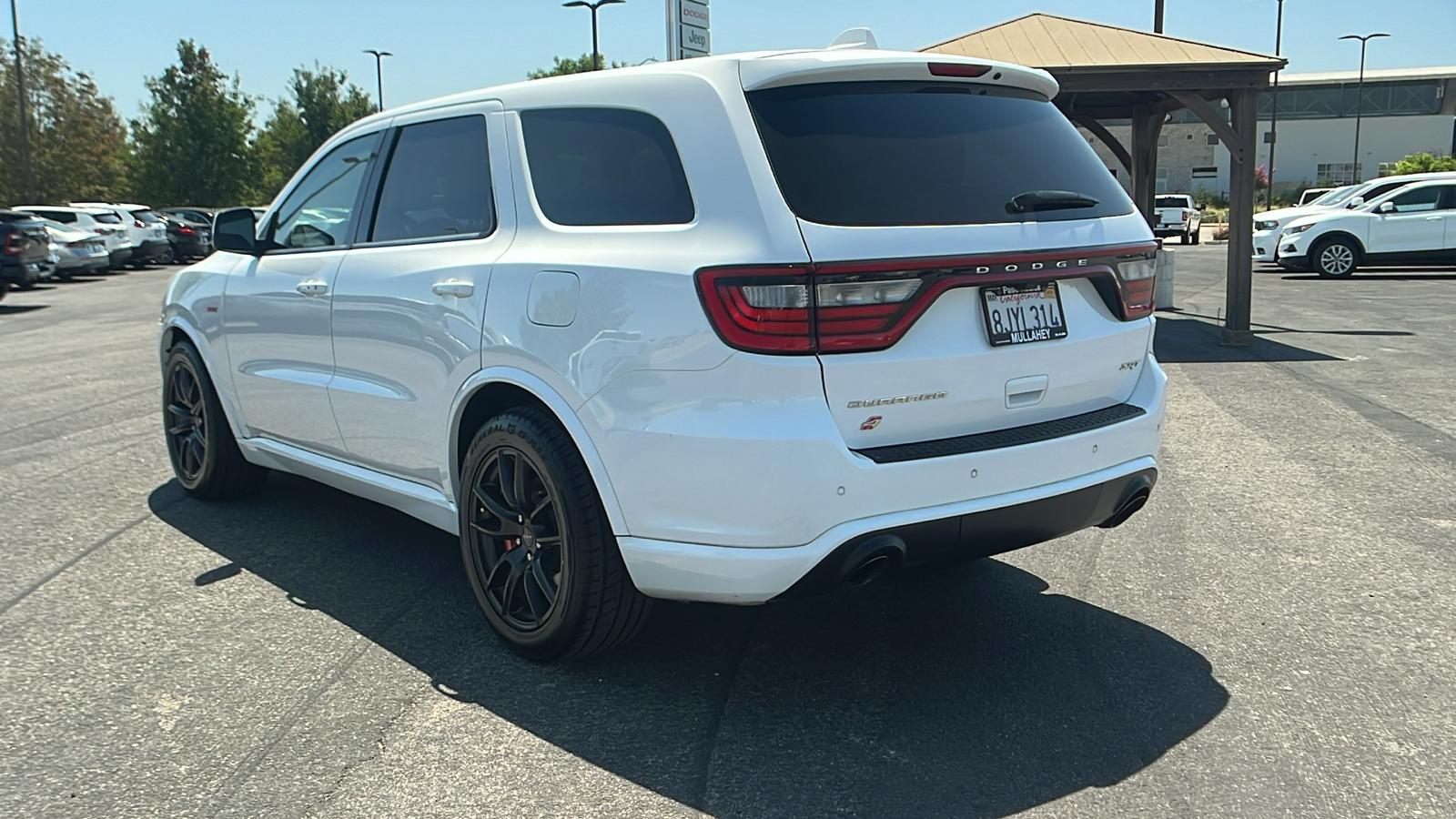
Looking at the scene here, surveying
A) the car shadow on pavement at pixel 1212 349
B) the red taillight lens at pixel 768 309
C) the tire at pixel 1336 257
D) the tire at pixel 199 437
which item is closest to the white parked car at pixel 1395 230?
the tire at pixel 1336 257

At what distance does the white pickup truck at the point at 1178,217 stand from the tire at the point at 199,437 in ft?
119

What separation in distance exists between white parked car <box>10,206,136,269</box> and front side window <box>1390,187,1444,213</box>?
2605 centimetres

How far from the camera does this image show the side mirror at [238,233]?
5.41m

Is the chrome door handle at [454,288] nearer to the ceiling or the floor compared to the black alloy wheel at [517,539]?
nearer to the ceiling

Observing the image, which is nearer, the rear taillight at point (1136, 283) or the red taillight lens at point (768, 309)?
the red taillight lens at point (768, 309)

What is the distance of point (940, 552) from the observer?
11.0 feet

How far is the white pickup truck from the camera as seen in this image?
38969mm

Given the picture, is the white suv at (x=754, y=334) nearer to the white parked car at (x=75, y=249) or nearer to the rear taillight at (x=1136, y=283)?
the rear taillight at (x=1136, y=283)

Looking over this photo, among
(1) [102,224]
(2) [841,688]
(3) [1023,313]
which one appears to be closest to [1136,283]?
(3) [1023,313]

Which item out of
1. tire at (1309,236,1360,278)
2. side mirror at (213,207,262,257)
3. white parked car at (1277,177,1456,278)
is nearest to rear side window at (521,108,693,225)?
side mirror at (213,207,262,257)

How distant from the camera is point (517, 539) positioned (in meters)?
3.90

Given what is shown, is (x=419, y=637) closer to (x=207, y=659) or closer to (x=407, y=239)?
(x=207, y=659)

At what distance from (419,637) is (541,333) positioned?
49.0 inches

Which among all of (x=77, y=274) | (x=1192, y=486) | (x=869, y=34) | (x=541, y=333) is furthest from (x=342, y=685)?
(x=77, y=274)
